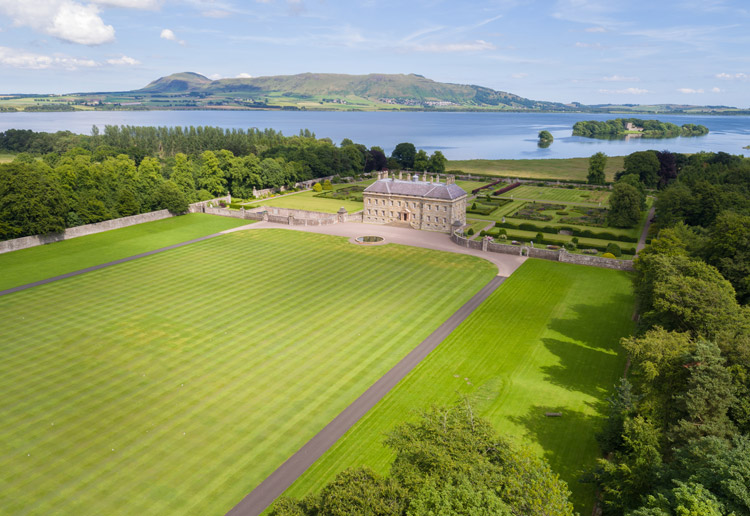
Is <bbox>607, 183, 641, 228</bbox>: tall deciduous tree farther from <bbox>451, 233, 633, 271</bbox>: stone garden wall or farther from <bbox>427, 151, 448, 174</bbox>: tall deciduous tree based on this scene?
<bbox>427, 151, 448, 174</bbox>: tall deciduous tree

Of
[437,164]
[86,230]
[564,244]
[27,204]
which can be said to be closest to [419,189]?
[564,244]

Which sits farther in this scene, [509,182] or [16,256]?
[509,182]

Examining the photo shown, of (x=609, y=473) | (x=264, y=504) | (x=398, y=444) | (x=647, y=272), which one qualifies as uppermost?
(x=647, y=272)

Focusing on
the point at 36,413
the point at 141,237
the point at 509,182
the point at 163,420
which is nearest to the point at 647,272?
the point at 163,420

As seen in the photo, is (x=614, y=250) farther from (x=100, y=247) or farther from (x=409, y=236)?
(x=100, y=247)

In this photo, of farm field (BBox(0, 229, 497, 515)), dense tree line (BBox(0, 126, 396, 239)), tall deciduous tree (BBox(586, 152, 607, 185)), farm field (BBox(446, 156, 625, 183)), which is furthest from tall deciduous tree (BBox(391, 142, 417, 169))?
farm field (BBox(0, 229, 497, 515))

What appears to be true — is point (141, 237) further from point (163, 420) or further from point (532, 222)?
point (532, 222)
